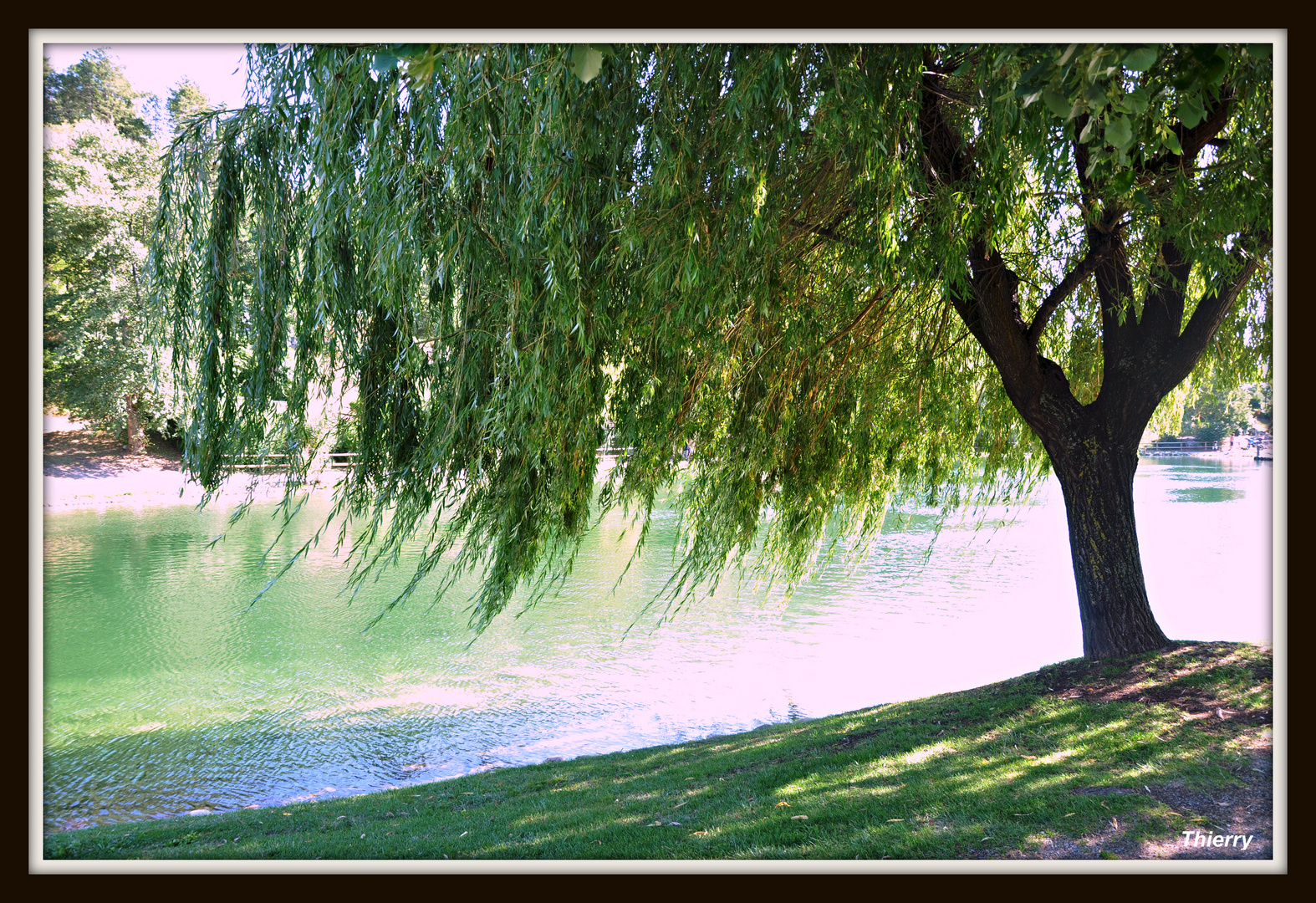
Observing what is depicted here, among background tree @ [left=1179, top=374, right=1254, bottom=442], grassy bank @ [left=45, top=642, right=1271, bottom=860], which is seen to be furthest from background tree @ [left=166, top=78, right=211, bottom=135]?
background tree @ [left=1179, top=374, right=1254, bottom=442]

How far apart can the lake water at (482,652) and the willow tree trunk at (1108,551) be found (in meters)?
0.62

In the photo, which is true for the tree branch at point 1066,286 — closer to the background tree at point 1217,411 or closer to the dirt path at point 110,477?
the background tree at point 1217,411

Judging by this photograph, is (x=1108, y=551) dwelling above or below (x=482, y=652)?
above

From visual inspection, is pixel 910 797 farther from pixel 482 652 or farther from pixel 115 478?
pixel 115 478

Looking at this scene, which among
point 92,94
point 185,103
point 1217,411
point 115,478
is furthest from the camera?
point 115,478

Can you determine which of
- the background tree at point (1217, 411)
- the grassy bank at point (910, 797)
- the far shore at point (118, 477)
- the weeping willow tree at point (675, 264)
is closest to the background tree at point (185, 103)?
the weeping willow tree at point (675, 264)

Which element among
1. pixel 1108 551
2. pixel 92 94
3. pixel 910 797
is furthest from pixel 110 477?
pixel 1108 551

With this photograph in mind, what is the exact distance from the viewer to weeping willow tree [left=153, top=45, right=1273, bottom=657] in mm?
3287

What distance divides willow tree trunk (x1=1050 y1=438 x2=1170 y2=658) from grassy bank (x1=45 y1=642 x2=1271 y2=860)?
0.17 meters

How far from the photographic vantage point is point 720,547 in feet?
15.7

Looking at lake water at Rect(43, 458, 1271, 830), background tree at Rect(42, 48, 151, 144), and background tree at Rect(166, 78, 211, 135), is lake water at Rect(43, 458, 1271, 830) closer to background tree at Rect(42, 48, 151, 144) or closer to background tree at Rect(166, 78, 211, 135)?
background tree at Rect(42, 48, 151, 144)

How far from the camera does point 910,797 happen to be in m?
3.45

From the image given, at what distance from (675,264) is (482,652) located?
21.2 feet
